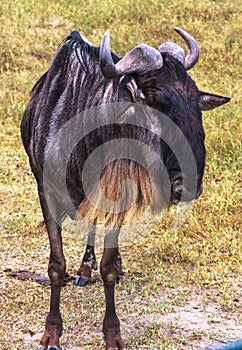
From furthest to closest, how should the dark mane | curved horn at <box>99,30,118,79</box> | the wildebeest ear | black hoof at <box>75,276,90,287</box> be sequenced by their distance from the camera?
black hoof at <box>75,276,90,287</box>
the dark mane
the wildebeest ear
curved horn at <box>99,30,118,79</box>

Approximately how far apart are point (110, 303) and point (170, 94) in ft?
4.11

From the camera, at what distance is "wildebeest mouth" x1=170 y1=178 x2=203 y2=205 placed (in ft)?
11.1

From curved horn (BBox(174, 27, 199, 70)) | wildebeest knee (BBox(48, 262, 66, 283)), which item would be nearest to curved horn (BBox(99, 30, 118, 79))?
curved horn (BBox(174, 27, 199, 70))

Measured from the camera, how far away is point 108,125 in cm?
364

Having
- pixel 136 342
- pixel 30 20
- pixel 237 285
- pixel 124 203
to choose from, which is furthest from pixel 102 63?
pixel 30 20

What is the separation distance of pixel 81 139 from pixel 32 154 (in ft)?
1.61

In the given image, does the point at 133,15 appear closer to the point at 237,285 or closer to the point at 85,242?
the point at 85,242

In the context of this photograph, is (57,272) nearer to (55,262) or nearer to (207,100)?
(55,262)

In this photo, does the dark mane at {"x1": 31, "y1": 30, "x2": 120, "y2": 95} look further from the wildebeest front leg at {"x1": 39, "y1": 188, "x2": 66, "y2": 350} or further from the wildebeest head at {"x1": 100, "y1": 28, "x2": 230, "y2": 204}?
the wildebeest front leg at {"x1": 39, "y1": 188, "x2": 66, "y2": 350}

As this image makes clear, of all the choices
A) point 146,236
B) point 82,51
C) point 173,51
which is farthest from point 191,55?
point 146,236

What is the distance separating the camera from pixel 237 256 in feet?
17.0

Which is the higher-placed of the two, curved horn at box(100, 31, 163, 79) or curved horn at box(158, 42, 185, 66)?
curved horn at box(100, 31, 163, 79)

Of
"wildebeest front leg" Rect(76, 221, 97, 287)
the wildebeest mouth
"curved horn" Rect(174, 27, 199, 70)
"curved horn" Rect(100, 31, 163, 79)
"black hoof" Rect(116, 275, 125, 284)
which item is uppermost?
"curved horn" Rect(100, 31, 163, 79)

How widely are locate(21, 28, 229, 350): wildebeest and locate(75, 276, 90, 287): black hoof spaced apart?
1.92 feet
